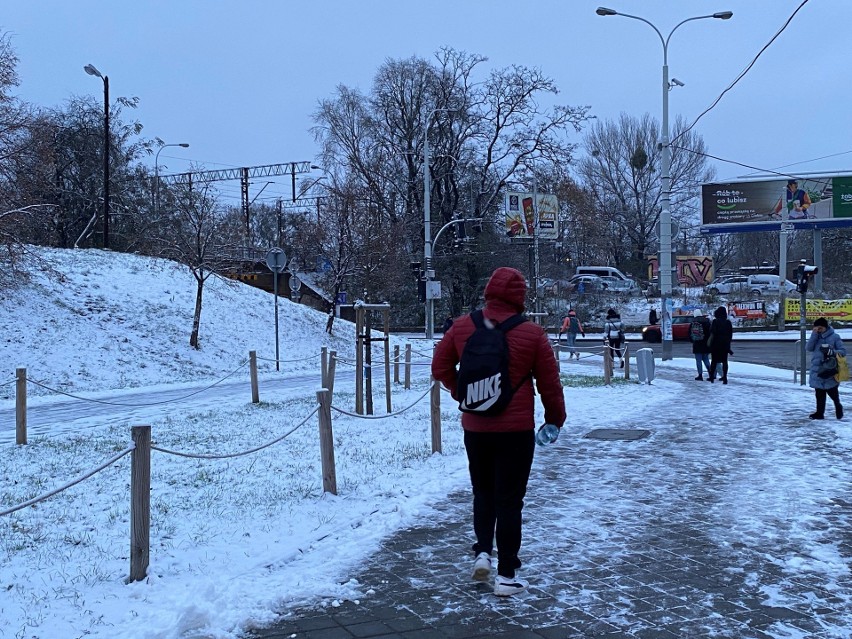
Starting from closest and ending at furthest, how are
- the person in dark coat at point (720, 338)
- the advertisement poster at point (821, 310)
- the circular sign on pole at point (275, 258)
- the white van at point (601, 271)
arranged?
the person in dark coat at point (720, 338), the circular sign on pole at point (275, 258), the advertisement poster at point (821, 310), the white van at point (601, 271)

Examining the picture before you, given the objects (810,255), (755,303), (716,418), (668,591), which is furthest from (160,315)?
(810,255)

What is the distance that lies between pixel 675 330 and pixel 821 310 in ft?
22.3

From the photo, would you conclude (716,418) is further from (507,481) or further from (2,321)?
(2,321)

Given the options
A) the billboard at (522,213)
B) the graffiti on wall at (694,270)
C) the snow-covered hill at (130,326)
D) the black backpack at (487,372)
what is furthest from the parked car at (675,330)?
the black backpack at (487,372)

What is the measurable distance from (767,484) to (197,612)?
5528 mm

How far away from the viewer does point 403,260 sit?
4606 centimetres

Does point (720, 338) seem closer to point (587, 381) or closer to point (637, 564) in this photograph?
point (587, 381)

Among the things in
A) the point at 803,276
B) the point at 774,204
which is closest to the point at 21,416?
the point at 803,276

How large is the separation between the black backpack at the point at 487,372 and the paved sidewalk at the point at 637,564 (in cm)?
112

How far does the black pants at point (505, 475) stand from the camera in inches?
187

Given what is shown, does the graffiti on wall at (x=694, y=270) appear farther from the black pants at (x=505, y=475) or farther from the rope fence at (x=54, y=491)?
the rope fence at (x=54, y=491)

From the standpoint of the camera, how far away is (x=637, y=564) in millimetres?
5398

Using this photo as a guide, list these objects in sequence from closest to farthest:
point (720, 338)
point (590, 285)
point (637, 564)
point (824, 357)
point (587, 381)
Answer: point (637, 564) < point (824, 357) < point (587, 381) < point (720, 338) < point (590, 285)

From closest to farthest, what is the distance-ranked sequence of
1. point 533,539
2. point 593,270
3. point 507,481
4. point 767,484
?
point 507,481
point 533,539
point 767,484
point 593,270
